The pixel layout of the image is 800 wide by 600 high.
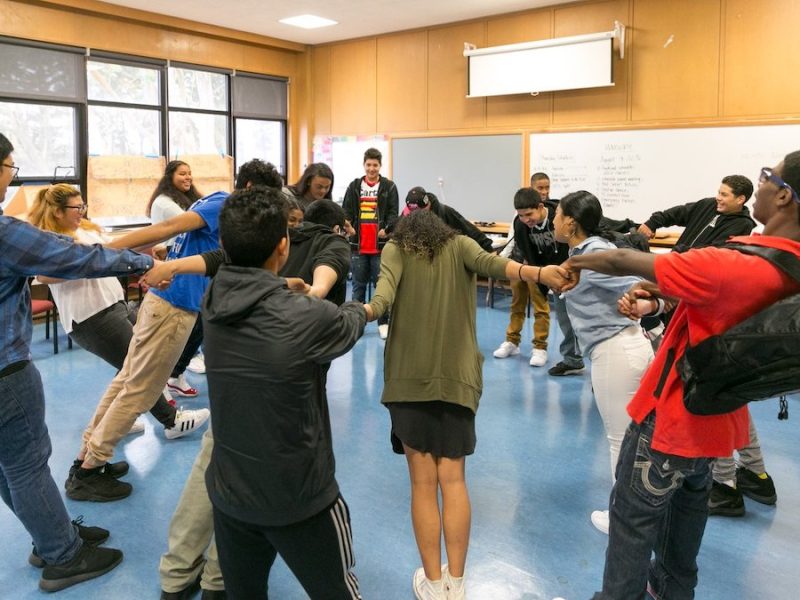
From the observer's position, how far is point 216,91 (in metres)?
8.57

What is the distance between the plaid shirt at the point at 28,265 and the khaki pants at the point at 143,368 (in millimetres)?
882

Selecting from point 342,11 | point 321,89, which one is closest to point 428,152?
point 342,11

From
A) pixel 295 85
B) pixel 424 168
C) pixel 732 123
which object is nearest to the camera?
→ pixel 732 123

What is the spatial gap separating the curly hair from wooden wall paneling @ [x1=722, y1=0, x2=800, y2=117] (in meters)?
5.24

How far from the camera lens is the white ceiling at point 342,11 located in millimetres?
7066

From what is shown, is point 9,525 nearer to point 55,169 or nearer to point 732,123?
point 55,169

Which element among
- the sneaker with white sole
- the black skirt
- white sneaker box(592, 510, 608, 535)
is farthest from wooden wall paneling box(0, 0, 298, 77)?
white sneaker box(592, 510, 608, 535)

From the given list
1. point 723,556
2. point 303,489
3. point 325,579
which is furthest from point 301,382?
point 723,556

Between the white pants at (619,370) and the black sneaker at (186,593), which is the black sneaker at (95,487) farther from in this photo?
the white pants at (619,370)

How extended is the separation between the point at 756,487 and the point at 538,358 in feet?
7.53

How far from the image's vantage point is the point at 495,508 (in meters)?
2.97

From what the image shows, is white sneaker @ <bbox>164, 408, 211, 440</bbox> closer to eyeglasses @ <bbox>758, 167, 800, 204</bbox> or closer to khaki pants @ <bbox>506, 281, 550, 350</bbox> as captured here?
khaki pants @ <bbox>506, 281, 550, 350</bbox>

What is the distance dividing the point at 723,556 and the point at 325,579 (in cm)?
183

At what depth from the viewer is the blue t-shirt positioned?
2.75 m
